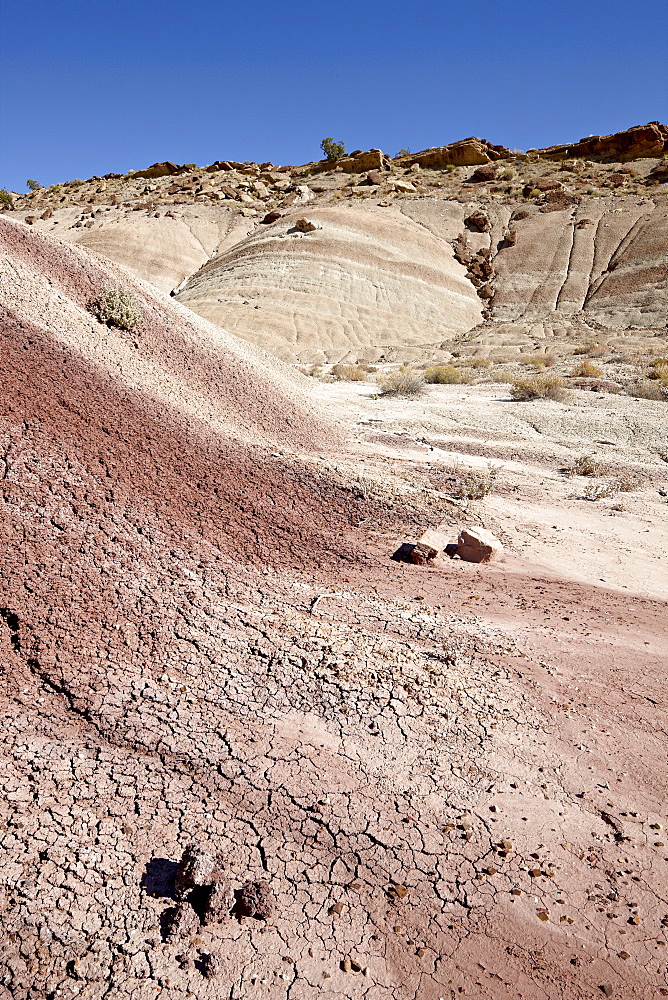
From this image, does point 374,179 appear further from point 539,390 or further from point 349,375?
point 539,390

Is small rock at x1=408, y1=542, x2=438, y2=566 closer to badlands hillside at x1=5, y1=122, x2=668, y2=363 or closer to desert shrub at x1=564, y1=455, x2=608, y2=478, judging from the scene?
desert shrub at x1=564, y1=455, x2=608, y2=478

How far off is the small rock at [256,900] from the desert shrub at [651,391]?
1537 centimetres

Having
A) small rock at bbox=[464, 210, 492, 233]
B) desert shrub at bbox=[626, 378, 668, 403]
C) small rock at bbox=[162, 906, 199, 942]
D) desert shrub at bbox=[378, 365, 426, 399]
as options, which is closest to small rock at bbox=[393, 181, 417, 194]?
small rock at bbox=[464, 210, 492, 233]

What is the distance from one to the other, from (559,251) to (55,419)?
3624 cm

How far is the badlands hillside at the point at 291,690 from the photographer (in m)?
2.58

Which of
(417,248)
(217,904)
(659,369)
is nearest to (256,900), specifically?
(217,904)

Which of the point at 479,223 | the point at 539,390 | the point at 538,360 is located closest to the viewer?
the point at 539,390

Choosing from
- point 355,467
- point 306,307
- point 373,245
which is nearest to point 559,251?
point 373,245

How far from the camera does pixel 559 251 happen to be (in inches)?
1377

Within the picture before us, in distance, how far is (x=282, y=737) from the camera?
138 inches

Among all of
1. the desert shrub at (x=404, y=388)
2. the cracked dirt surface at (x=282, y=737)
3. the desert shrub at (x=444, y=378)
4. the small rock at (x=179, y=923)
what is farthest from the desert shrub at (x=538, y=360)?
the small rock at (x=179, y=923)

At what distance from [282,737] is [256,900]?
923 mm

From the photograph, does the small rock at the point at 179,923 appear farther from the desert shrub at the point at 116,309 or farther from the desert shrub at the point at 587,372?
the desert shrub at the point at 587,372

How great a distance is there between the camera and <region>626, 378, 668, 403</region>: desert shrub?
15.2 m
